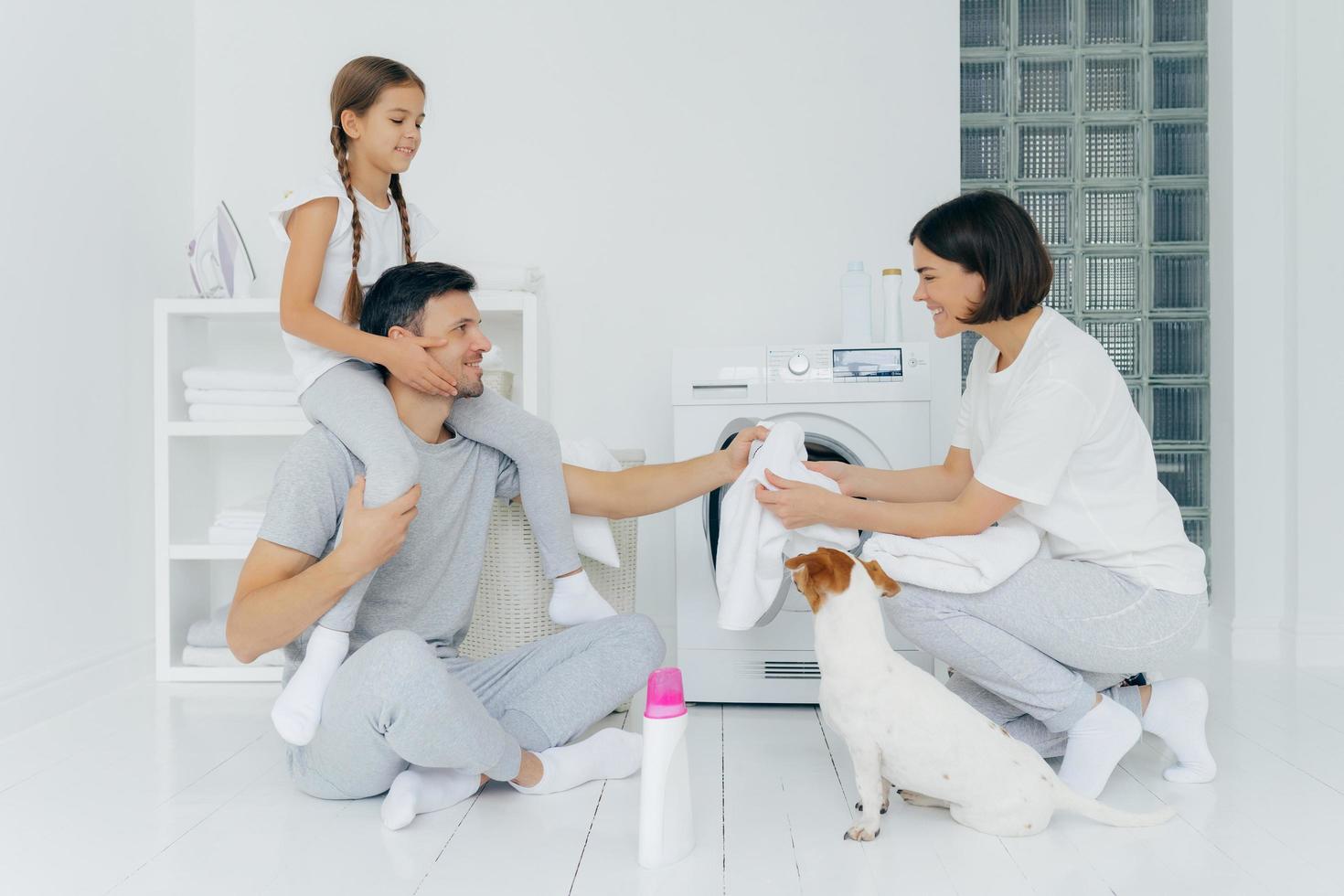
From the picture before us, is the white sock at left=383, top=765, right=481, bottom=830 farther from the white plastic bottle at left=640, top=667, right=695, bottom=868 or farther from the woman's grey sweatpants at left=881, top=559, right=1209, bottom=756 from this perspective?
the woman's grey sweatpants at left=881, top=559, right=1209, bottom=756

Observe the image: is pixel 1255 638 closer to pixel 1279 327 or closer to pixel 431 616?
pixel 1279 327

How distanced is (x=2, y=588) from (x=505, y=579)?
1.09 meters

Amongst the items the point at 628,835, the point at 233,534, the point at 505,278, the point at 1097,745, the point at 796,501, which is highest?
the point at 505,278

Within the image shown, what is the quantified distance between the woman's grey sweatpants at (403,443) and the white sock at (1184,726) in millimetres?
1085

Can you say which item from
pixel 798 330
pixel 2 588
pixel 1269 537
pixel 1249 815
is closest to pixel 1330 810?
pixel 1249 815

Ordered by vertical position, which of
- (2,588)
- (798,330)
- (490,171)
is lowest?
(2,588)

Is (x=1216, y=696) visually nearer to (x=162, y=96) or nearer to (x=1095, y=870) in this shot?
(x=1095, y=870)

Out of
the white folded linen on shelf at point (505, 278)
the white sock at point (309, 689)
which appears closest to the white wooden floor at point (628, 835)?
the white sock at point (309, 689)

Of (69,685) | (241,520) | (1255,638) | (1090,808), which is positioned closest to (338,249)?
(241,520)

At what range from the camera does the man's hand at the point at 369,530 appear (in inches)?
61.2

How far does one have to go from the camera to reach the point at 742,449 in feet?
6.44

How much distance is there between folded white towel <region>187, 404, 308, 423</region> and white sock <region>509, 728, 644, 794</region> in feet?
4.46

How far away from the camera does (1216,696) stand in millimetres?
2434

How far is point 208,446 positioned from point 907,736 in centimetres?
235
